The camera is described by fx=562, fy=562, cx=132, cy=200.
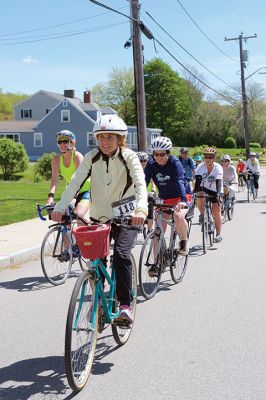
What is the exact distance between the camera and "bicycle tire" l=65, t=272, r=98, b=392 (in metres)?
3.84

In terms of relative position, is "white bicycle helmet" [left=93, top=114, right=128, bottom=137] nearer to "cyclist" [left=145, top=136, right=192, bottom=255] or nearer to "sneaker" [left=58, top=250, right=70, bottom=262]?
"cyclist" [left=145, top=136, right=192, bottom=255]

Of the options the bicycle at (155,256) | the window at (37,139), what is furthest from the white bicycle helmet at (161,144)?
the window at (37,139)

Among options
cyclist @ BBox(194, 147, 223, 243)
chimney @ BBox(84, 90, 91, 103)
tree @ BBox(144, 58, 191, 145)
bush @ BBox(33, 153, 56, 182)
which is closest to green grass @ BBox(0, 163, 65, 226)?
cyclist @ BBox(194, 147, 223, 243)

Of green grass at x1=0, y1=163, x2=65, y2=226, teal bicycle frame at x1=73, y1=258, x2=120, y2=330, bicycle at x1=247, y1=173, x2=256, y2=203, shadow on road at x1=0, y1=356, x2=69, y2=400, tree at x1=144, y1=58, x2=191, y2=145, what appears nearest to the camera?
shadow on road at x1=0, y1=356, x2=69, y2=400

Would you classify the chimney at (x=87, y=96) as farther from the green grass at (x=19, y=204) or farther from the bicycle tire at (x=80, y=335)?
the bicycle tire at (x=80, y=335)

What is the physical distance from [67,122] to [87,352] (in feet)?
203

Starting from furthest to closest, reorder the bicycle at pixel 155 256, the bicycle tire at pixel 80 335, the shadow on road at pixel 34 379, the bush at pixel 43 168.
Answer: the bush at pixel 43 168
the bicycle at pixel 155 256
the shadow on road at pixel 34 379
the bicycle tire at pixel 80 335

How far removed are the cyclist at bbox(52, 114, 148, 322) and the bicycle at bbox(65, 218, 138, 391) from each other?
0.15 m

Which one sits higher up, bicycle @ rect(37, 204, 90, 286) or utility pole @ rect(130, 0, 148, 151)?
utility pole @ rect(130, 0, 148, 151)

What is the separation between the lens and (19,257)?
9.09 metres

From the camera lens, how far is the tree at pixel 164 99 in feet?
276

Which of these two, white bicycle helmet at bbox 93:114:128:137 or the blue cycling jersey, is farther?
the blue cycling jersey

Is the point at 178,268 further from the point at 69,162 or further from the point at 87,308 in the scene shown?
the point at 87,308

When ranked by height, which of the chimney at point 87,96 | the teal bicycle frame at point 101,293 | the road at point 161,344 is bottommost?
the road at point 161,344
